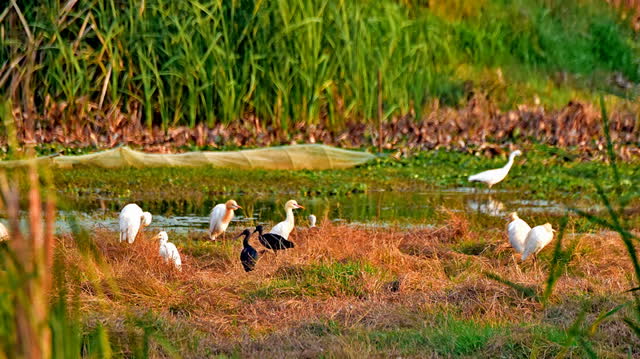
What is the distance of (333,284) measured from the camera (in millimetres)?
6789

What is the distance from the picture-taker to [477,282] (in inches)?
255

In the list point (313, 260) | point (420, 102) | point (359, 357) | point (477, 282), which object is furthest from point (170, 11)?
point (359, 357)

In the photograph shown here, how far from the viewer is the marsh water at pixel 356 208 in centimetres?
1088

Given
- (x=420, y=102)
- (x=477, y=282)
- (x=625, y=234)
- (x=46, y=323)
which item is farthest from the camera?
(x=420, y=102)

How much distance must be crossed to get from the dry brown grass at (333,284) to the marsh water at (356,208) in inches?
79.5

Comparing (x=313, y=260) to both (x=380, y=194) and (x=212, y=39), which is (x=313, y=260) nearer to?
(x=380, y=194)

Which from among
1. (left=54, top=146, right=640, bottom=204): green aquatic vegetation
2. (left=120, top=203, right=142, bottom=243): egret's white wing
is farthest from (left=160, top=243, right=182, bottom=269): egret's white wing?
(left=54, top=146, right=640, bottom=204): green aquatic vegetation

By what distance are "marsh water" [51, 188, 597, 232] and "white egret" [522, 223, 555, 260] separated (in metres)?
2.75

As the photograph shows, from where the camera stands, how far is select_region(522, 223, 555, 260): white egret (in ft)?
25.3

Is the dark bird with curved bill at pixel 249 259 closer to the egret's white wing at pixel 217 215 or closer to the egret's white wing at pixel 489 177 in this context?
the egret's white wing at pixel 217 215

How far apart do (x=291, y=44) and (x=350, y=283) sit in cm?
1082

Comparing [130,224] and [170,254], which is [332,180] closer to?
[130,224]

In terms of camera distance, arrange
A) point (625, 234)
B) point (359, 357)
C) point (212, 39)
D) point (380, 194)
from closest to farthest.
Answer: point (625, 234) < point (359, 357) < point (380, 194) < point (212, 39)

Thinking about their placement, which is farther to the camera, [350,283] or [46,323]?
[350,283]
